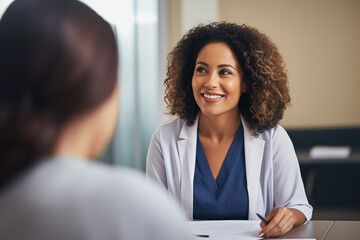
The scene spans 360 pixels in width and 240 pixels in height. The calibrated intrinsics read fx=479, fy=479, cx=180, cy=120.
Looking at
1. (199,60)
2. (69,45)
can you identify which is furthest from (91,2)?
(69,45)

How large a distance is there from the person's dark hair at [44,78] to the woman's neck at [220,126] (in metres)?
1.48

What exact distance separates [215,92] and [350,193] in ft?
8.32

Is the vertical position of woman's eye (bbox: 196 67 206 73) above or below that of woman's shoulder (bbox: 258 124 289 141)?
above

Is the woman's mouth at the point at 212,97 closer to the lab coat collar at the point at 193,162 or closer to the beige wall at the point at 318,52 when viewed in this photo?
the lab coat collar at the point at 193,162

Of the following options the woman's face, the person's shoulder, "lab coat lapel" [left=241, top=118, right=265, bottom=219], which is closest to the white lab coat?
"lab coat lapel" [left=241, top=118, right=265, bottom=219]

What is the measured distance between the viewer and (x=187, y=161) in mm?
2041

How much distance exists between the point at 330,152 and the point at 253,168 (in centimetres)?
207

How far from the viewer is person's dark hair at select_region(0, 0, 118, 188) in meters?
0.62

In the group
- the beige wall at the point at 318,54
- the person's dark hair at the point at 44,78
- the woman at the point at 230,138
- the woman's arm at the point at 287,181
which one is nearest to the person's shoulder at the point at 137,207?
the person's dark hair at the point at 44,78

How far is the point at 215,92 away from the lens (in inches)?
79.4

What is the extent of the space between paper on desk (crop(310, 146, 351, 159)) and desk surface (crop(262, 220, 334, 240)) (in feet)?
7.04

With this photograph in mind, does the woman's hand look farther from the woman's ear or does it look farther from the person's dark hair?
the person's dark hair

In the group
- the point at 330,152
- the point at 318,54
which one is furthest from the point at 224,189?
the point at 318,54

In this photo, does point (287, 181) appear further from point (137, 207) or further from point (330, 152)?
point (330, 152)
